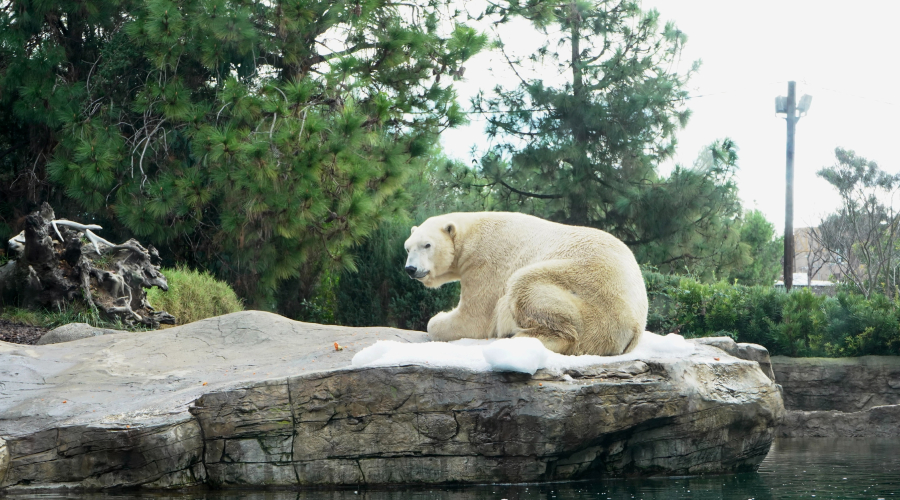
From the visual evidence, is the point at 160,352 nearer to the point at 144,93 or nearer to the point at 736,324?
the point at 144,93

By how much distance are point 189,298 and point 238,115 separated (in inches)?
103

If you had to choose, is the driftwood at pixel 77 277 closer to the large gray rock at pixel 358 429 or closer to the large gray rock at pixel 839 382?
the large gray rock at pixel 358 429

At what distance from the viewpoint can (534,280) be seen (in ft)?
17.5

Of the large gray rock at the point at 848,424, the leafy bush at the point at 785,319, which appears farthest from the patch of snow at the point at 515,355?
the leafy bush at the point at 785,319

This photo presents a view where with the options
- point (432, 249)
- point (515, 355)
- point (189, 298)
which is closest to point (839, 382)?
point (432, 249)

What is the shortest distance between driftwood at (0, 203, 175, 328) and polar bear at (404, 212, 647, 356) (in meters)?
5.17

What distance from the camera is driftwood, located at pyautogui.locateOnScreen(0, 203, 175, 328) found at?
9531 mm

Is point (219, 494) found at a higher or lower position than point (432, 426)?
lower

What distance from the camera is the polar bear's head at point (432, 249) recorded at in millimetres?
6059

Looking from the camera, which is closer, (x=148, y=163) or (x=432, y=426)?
(x=432, y=426)

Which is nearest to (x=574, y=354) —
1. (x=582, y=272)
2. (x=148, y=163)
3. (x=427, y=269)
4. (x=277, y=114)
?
(x=582, y=272)

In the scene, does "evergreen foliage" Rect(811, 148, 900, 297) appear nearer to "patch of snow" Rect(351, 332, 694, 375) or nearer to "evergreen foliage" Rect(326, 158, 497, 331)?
"evergreen foliage" Rect(326, 158, 497, 331)

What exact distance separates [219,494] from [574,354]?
2.40 m

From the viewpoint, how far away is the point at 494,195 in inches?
653
